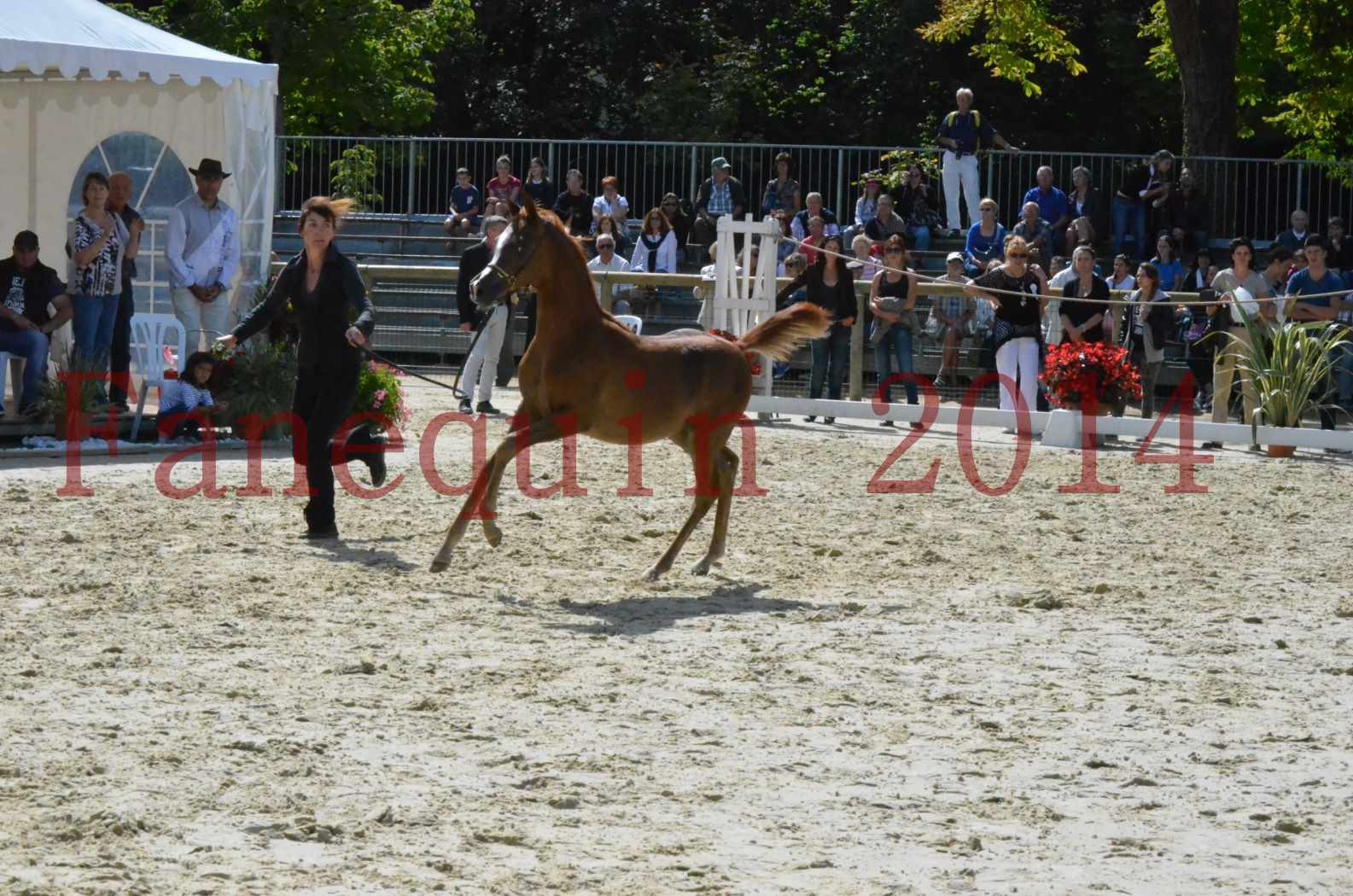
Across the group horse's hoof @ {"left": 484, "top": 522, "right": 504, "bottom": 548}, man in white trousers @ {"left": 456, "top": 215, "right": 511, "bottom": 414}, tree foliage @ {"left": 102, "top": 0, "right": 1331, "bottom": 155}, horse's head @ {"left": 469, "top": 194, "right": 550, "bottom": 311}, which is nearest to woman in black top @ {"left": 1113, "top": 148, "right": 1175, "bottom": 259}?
tree foliage @ {"left": 102, "top": 0, "right": 1331, "bottom": 155}

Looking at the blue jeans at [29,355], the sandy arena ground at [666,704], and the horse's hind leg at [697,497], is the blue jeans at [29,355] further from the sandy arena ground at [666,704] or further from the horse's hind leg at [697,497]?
the horse's hind leg at [697,497]

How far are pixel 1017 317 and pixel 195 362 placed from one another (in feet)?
23.7

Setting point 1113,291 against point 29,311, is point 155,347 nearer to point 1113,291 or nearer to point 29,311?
point 29,311

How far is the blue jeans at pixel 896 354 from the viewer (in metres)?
17.8

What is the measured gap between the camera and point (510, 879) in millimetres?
4668

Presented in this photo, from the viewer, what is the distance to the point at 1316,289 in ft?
54.3

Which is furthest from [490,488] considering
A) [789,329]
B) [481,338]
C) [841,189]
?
[841,189]

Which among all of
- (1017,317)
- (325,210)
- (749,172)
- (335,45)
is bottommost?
(1017,317)

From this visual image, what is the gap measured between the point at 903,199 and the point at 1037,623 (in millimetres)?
14633

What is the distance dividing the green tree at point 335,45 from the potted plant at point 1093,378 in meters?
17.0

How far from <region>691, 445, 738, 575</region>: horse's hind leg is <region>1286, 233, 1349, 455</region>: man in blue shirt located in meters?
8.14

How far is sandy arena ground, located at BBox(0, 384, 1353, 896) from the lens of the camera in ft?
16.0

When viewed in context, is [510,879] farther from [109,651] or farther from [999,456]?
[999,456]

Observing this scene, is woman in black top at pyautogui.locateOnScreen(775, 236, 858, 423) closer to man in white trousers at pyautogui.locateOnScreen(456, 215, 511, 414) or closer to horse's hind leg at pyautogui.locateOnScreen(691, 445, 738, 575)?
man in white trousers at pyautogui.locateOnScreen(456, 215, 511, 414)
